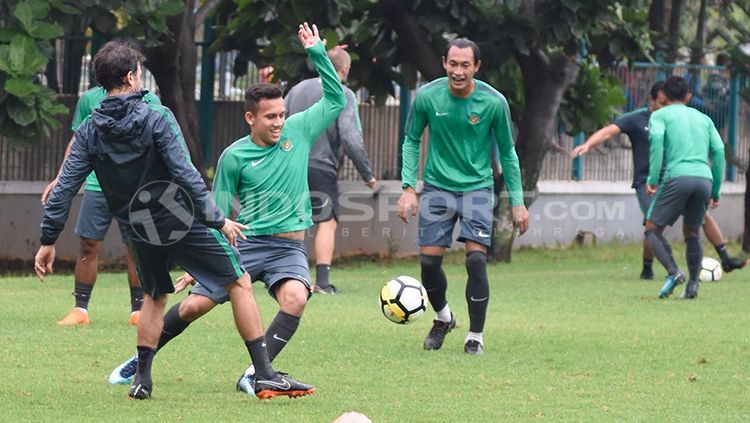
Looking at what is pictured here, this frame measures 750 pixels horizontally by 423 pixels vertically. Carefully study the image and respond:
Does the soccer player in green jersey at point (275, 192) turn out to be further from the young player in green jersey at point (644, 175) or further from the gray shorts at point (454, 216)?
the young player in green jersey at point (644, 175)

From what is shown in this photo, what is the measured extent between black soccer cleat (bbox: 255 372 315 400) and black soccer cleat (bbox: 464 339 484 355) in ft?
7.26

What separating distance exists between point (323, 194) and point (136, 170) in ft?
21.0

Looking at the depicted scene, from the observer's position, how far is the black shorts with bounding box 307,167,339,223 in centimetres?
1360

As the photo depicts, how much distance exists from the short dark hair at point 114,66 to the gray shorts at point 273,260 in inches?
50.4

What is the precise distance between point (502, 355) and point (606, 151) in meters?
12.9

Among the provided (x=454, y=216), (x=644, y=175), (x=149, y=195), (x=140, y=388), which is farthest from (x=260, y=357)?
(x=644, y=175)

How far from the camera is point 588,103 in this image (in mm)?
18656

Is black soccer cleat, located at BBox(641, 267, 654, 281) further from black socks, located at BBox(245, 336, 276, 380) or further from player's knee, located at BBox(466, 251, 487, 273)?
black socks, located at BBox(245, 336, 276, 380)

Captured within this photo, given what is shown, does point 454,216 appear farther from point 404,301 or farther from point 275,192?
point 275,192

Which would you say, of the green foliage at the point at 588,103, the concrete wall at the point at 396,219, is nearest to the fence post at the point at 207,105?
the concrete wall at the point at 396,219

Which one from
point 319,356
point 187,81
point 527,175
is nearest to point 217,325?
point 319,356

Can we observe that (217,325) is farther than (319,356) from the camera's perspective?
Yes

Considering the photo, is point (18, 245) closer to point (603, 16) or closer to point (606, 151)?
point (603, 16)

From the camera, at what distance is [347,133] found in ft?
43.7
